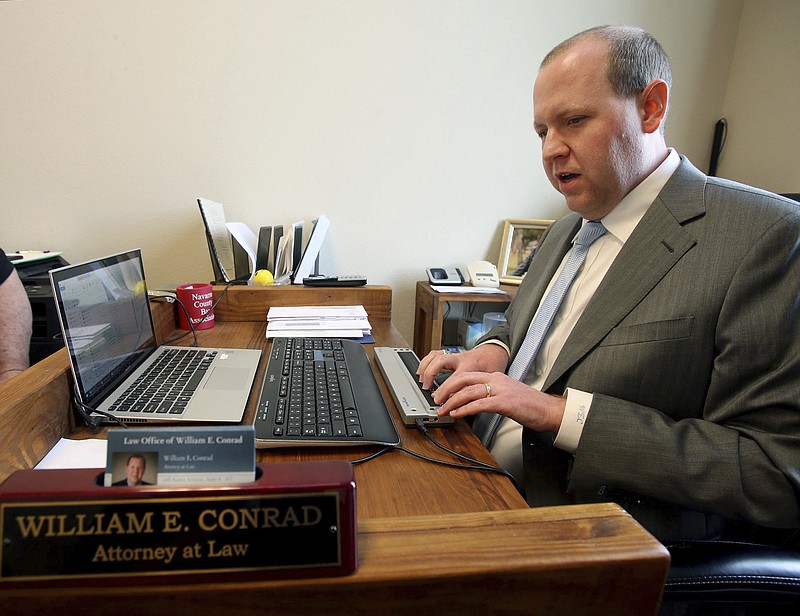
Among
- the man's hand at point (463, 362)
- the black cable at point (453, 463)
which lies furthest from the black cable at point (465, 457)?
the man's hand at point (463, 362)

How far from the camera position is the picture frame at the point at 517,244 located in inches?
79.6

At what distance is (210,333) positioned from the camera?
50.3 inches

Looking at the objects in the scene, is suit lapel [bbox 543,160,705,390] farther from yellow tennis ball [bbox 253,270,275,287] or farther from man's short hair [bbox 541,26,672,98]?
yellow tennis ball [bbox 253,270,275,287]

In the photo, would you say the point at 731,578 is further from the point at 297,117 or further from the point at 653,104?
the point at 297,117

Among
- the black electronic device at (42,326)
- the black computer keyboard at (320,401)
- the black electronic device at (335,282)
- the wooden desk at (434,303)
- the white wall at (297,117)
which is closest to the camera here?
the black computer keyboard at (320,401)

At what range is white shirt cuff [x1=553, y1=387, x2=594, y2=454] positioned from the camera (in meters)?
0.76

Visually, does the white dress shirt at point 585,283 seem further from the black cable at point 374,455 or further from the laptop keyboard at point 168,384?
the laptop keyboard at point 168,384

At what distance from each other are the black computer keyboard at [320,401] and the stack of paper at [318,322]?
14cm

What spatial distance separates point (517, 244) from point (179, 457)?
1.91 m

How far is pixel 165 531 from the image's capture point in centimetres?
27

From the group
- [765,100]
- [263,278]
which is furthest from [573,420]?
[765,100]

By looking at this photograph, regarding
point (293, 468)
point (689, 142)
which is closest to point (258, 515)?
point (293, 468)

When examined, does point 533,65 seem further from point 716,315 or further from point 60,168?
point 60,168

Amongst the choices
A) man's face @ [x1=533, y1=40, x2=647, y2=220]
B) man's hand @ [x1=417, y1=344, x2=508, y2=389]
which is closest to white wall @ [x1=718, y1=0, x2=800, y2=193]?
man's face @ [x1=533, y1=40, x2=647, y2=220]
